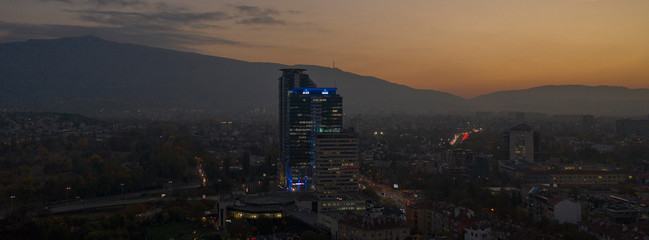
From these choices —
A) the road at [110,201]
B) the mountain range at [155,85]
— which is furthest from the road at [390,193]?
the mountain range at [155,85]

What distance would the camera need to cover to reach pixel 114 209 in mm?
28891

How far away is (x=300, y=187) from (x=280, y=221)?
12503 mm

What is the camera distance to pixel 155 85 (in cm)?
12588

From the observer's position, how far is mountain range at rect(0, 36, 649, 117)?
107062 mm

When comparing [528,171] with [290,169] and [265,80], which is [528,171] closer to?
[290,169]

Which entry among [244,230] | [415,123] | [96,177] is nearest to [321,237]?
[244,230]

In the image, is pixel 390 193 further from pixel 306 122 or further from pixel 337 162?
pixel 306 122

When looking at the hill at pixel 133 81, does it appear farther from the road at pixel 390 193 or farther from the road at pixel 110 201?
the road at pixel 390 193

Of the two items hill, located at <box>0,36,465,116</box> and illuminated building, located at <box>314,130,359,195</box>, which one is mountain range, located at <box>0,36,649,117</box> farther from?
illuminated building, located at <box>314,130,359,195</box>

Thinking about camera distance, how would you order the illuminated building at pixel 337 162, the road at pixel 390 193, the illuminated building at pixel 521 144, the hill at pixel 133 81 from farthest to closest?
the hill at pixel 133 81
the illuminated building at pixel 521 144
the illuminated building at pixel 337 162
the road at pixel 390 193

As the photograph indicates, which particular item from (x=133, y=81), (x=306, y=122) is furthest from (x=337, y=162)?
(x=133, y=81)

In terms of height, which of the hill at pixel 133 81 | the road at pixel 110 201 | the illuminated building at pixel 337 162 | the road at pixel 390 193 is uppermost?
the hill at pixel 133 81

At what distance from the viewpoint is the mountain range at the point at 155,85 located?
107m

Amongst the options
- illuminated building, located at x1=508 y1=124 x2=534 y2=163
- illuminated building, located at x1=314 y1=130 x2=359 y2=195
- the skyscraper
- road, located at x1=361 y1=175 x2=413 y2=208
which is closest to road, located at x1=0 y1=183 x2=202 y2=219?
the skyscraper
